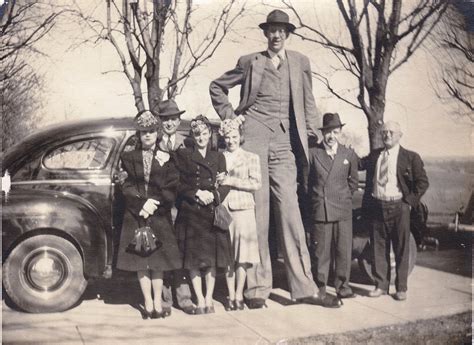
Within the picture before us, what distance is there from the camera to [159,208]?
157 inches

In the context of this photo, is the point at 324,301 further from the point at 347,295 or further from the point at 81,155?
the point at 81,155

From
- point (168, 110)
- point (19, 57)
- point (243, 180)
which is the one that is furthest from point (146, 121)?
point (19, 57)

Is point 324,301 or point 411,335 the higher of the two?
point 324,301

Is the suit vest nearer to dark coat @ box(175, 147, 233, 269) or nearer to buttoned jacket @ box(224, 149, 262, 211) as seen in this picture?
buttoned jacket @ box(224, 149, 262, 211)

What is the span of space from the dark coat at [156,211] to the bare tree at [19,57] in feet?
4.16

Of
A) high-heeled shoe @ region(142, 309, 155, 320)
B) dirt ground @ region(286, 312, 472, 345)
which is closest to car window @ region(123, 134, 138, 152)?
high-heeled shoe @ region(142, 309, 155, 320)

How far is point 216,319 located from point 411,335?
5.38ft

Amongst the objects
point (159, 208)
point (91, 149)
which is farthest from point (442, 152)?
point (91, 149)

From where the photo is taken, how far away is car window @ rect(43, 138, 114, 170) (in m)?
4.23

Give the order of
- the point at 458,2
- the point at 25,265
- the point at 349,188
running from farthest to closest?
the point at 458,2, the point at 349,188, the point at 25,265

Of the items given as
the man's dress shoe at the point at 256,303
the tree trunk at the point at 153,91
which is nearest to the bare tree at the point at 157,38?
the tree trunk at the point at 153,91

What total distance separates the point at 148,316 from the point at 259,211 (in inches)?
52.4

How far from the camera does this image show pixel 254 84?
4.45m

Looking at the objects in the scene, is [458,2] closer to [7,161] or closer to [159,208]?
[159,208]
